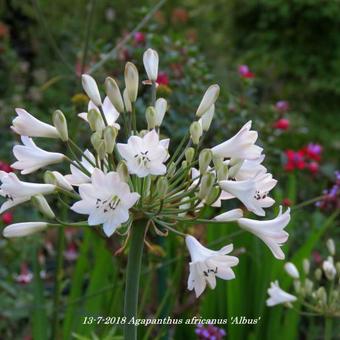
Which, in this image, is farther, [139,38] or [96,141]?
[139,38]

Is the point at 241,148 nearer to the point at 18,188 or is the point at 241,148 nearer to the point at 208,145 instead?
the point at 18,188

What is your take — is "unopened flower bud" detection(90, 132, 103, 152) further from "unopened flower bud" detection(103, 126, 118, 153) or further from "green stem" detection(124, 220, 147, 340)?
"green stem" detection(124, 220, 147, 340)

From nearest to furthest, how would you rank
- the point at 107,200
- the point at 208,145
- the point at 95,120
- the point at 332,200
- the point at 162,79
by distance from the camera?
the point at 107,200 → the point at 95,120 → the point at 332,200 → the point at 162,79 → the point at 208,145

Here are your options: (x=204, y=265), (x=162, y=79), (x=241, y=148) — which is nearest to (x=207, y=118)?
(x=241, y=148)

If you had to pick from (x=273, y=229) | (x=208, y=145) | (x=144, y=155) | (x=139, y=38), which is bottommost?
(x=273, y=229)

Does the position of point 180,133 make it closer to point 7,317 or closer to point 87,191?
point 7,317

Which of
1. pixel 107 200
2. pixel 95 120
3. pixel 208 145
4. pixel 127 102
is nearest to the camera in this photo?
pixel 107 200

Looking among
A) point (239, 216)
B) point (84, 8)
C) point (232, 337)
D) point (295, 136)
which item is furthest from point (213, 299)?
point (84, 8)
